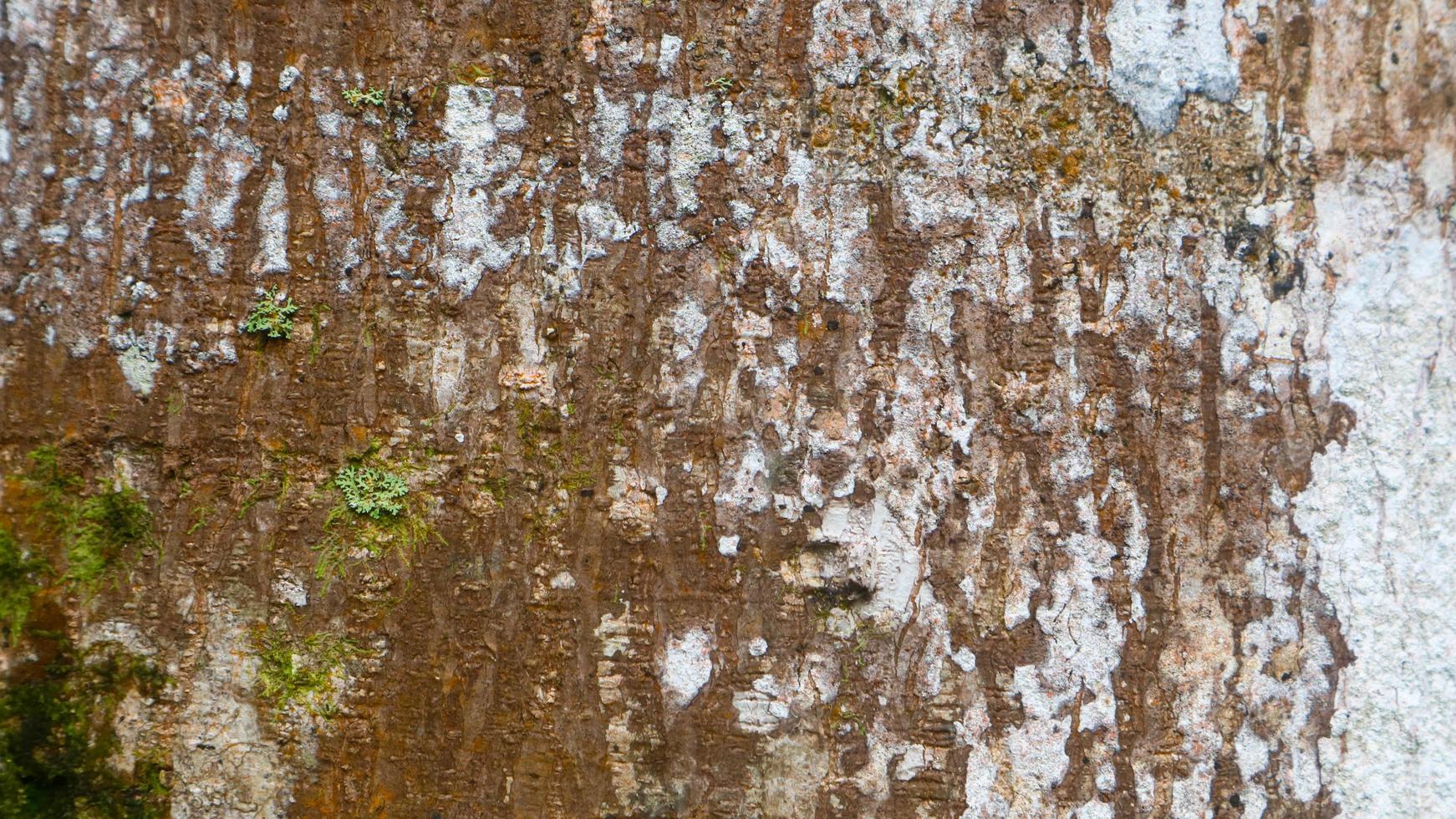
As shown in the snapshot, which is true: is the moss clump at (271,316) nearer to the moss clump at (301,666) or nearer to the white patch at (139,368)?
the white patch at (139,368)

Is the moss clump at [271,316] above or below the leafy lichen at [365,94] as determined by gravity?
below

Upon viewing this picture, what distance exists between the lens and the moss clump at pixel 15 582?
1.51 metres

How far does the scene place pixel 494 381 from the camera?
1.51 meters

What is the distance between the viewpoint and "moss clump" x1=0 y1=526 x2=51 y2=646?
4.95ft

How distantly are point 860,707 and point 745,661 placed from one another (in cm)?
21

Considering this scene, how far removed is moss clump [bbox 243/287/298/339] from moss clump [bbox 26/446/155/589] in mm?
352

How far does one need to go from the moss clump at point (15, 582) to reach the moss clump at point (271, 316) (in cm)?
53

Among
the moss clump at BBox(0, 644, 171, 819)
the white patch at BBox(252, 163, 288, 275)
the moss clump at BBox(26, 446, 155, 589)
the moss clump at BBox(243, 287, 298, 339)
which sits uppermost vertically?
the white patch at BBox(252, 163, 288, 275)

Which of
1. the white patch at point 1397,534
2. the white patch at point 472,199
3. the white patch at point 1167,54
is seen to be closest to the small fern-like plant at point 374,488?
the white patch at point 472,199

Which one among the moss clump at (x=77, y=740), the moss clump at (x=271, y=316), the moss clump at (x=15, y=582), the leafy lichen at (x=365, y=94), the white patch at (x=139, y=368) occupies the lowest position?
the moss clump at (x=77, y=740)

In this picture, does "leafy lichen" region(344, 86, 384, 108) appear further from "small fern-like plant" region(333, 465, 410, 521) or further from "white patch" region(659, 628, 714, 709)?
"white patch" region(659, 628, 714, 709)

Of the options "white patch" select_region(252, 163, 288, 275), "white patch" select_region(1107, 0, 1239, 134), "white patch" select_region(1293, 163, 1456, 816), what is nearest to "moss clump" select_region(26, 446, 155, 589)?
"white patch" select_region(252, 163, 288, 275)

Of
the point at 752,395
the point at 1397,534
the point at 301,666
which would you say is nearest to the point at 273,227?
the point at 301,666

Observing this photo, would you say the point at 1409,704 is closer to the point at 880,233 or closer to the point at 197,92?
the point at 880,233
